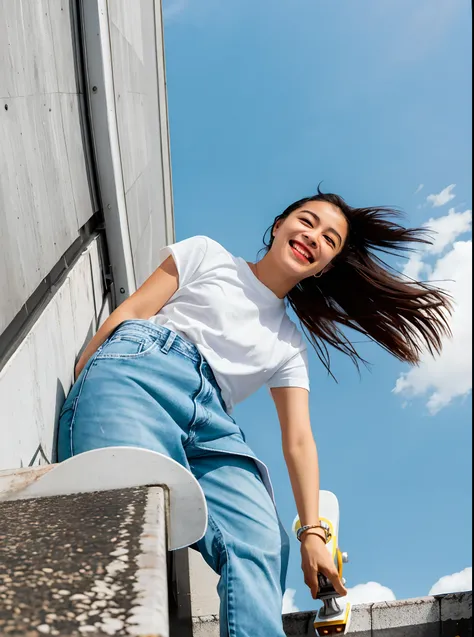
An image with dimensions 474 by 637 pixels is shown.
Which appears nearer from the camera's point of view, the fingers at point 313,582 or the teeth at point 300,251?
the fingers at point 313,582

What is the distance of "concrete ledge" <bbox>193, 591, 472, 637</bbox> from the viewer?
12.6 ft

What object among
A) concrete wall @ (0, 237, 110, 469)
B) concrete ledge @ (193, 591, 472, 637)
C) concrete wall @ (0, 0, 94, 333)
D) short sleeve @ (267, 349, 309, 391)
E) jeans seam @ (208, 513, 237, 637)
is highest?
concrete wall @ (0, 0, 94, 333)

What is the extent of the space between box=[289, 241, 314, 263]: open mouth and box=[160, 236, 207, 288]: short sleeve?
0.31m

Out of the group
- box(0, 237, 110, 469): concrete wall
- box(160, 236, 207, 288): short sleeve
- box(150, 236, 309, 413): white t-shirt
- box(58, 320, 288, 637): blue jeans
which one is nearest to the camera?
Answer: box(0, 237, 110, 469): concrete wall

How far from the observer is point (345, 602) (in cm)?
185

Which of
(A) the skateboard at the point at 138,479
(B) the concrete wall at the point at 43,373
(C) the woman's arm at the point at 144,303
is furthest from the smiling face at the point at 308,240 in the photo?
(A) the skateboard at the point at 138,479

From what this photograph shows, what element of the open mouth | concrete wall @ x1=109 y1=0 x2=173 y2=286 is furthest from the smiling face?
concrete wall @ x1=109 y1=0 x2=173 y2=286

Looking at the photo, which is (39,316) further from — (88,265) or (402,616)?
(402,616)

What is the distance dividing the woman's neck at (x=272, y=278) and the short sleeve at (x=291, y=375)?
237mm

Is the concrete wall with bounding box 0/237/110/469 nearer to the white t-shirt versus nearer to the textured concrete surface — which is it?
the white t-shirt

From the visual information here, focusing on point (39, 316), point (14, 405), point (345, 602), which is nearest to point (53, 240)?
point (39, 316)

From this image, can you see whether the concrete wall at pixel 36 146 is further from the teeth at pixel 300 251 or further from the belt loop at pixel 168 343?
the teeth at pixel 300 251

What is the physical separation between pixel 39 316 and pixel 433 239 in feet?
5.61

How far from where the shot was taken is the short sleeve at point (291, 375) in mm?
2020
